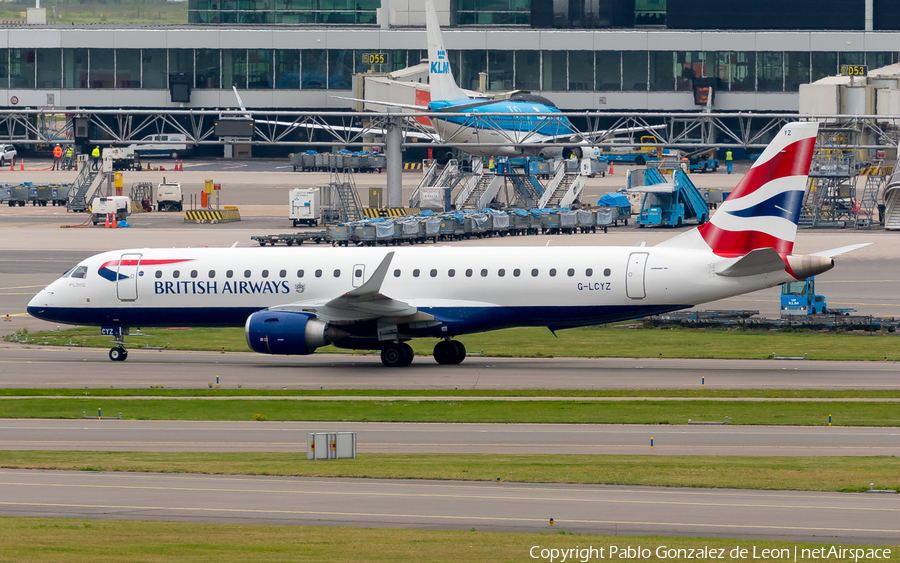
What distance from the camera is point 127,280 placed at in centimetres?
4072

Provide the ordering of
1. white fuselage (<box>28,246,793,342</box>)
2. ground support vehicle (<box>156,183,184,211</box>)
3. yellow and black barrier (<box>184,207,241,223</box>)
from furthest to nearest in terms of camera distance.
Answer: ground support vehicle (<box>156,183,184,211</box>), yellow and black barrier (<box>184,207,241,223</box>), white fuselage (<box>28,246,793,342</box>)

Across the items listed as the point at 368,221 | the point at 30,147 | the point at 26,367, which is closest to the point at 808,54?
the point at 368,221

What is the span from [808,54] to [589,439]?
112 meters

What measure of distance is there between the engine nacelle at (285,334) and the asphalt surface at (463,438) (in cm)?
802

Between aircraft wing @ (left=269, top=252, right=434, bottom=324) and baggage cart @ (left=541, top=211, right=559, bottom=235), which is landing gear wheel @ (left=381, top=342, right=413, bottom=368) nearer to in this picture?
aircraft wing @ (left=269, top=252, right=434, bottom=324)

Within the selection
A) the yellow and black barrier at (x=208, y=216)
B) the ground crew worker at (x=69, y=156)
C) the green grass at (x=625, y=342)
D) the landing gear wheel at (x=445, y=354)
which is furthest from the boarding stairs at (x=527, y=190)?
the ground crew worker at (x=69, y=156)

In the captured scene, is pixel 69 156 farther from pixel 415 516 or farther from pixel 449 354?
pixel 415 516

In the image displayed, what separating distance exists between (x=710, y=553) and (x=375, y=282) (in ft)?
70.5

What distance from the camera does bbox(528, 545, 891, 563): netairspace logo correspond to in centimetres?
1573

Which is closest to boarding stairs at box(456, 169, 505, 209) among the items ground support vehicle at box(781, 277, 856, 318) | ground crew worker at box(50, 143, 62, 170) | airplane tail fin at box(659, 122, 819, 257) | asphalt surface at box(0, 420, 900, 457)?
ground support vehicle at box(781, 277, 856, 318)

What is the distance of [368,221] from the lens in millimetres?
71812

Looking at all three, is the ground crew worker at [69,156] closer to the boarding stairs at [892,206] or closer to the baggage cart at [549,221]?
the baggage cart at [549,221]

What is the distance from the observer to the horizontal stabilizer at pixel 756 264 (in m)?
34.8

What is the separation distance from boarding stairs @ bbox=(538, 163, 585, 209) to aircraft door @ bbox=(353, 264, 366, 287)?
158 ft
